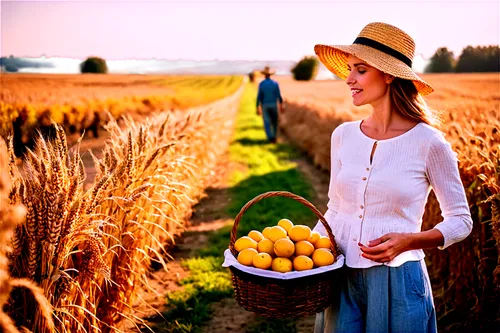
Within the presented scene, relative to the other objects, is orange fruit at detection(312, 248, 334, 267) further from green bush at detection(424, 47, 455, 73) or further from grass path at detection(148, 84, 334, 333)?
green bush at detection(424, 47, 455, 73)

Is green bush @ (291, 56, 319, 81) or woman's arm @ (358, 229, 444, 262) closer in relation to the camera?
woman's arm @ (358, 229, 444, 262)

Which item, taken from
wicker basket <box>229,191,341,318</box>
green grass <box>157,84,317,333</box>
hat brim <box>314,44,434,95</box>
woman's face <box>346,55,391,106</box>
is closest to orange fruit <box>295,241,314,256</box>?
wicker basket <box>229,191,341,318</box>

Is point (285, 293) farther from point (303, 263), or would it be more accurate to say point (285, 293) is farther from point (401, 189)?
point (401, 189)

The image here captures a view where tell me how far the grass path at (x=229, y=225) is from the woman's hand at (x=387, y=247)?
2.49 meters

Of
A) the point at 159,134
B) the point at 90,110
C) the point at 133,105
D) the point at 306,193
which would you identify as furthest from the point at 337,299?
the point at 133,105

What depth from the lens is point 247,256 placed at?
2250 millimetres

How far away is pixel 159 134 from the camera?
5.03 meters

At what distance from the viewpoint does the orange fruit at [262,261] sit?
2197 mm

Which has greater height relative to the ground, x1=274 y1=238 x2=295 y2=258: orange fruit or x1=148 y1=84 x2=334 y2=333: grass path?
x1=274 y1=238 x2=295 y2=258: orange fruit

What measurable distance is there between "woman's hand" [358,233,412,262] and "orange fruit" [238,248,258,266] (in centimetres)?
49

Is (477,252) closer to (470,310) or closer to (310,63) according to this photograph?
(470,310)

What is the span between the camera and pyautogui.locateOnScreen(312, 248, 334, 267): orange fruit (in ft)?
7.18

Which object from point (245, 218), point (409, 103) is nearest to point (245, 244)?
point (409, 103)

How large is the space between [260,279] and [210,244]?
4508mm
